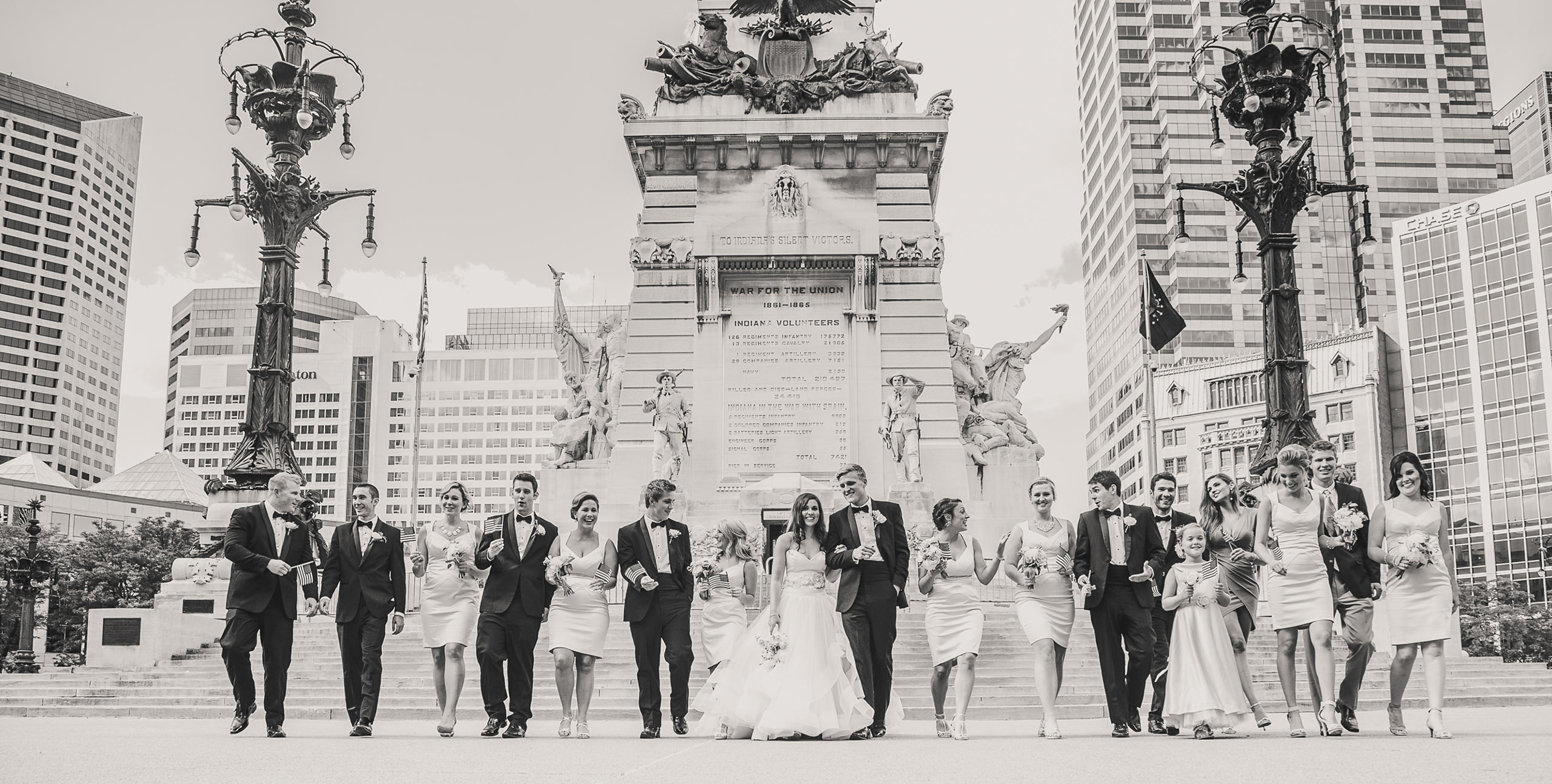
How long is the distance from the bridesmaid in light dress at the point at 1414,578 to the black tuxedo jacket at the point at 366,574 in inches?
308

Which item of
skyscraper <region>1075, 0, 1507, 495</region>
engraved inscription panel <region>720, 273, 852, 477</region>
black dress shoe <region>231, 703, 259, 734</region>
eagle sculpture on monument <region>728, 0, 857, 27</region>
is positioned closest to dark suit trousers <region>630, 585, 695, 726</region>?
black dress shoe <region>231, 703, 259, 734</region>

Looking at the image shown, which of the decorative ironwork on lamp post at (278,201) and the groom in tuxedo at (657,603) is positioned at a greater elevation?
the decorative ironwork on lamp post at (278,201)

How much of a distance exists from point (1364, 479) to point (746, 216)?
5968cm

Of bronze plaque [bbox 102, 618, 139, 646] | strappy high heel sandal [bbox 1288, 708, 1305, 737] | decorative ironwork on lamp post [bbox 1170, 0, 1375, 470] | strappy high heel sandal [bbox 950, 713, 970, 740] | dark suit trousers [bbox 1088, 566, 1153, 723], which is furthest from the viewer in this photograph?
bronze plaque [bbox 102, 618, 139, 646]

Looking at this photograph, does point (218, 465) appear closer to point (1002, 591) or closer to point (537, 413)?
point (537, 413)

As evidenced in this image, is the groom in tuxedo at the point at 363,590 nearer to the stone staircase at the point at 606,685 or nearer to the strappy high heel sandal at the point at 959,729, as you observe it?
the stone staircase at the point at 606,685

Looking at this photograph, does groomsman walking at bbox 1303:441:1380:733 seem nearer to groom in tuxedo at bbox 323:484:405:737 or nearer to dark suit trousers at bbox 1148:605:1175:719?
dark suit trousers at bbox 1148:605:1175:719

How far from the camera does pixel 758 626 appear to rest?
11383 mm

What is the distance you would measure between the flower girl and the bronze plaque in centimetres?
1585

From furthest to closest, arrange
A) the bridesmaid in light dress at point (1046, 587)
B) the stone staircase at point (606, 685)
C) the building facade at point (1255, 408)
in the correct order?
the building facade at point (1255, 408)
the stone staircase at point (606, 685)
the bridesmaid in light dress at point (1046, 587)

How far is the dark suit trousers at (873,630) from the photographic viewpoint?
36.7ft

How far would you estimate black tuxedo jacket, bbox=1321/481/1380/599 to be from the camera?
429 inches

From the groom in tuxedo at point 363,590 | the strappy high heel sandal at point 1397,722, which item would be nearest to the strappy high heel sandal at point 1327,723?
the strappy high heel sandal at point 1397,722

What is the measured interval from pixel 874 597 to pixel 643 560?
195 cm
